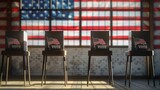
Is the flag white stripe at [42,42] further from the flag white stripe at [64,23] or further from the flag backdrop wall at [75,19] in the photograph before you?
the flag white stripe at [64,23]

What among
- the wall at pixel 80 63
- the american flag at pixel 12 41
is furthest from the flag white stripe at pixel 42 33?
the american flag at pixel 12 41

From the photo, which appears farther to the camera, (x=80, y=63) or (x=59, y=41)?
(x=80, y=63)

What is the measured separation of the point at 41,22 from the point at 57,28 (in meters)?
0.57

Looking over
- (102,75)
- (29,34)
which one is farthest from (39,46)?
(102,75)

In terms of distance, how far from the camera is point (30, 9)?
1248 centimetres

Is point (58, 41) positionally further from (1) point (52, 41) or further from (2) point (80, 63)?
(2) point (80, 63)

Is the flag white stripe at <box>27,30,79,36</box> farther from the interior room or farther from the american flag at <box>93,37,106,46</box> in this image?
the american flag at <box>93,37,106,46</box>

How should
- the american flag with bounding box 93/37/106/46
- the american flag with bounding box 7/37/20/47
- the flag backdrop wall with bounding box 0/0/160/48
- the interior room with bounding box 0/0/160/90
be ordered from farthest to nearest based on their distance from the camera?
the flag backdrop wall with bounding box 0/0/160/48, the interior room with bounding box 0/0/160/90, the american flag with bounding box 93/37/106/46, the american flag with bounding box 7/37/20/47

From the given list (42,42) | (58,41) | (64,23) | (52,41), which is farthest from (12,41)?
(64,23)

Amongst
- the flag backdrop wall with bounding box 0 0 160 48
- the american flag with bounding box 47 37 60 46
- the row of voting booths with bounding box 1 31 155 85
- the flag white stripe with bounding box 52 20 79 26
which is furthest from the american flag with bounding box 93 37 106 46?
the flag white stripe with bounding box 52 20 79 26

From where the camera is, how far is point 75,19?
12.5 metres

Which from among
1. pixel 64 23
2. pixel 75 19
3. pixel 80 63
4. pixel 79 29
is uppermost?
pixel 75 19

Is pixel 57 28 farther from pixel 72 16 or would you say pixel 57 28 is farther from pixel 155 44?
pixel 155 44

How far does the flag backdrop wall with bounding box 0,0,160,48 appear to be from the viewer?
1245 cm
